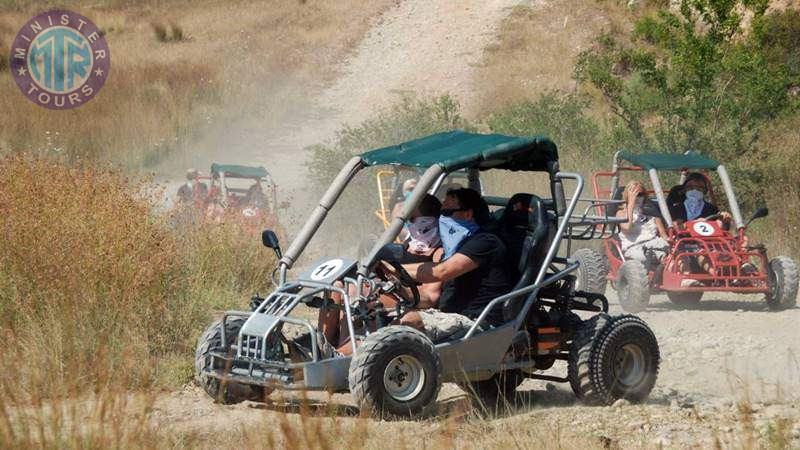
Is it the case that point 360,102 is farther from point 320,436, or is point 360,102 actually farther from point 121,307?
point 320,436

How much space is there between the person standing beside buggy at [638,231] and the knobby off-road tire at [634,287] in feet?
1.57

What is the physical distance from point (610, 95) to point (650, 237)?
594cm

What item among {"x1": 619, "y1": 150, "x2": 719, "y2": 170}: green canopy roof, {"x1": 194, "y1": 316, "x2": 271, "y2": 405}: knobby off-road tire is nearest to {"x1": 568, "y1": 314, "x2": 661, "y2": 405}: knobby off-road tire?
{"x1": 194, "y1": 316, "x2": 271, "y2": 405}: knobby off-road tire

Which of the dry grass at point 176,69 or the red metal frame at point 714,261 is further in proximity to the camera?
the dry grass at point 176,69

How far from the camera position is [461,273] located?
26.4 ft

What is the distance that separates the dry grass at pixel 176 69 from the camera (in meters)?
26.1

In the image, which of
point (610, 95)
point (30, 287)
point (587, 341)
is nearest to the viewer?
point (587, 341)

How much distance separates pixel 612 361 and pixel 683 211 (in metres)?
6.54

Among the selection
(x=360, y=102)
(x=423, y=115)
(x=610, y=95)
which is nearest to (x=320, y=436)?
(x=610, y=95)

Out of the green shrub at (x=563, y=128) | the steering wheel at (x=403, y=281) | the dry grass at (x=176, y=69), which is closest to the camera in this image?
the steering wheel at (x=403, y=281)

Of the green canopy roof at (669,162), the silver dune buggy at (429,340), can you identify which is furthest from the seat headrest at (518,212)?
the green canopy roof at (669,162)

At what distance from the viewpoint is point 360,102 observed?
33969 millimetres

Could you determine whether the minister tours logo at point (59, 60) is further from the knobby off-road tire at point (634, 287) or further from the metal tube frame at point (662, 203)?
the knobby off-road tire at point (634, 287)

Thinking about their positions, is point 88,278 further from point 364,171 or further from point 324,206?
point 364,171
